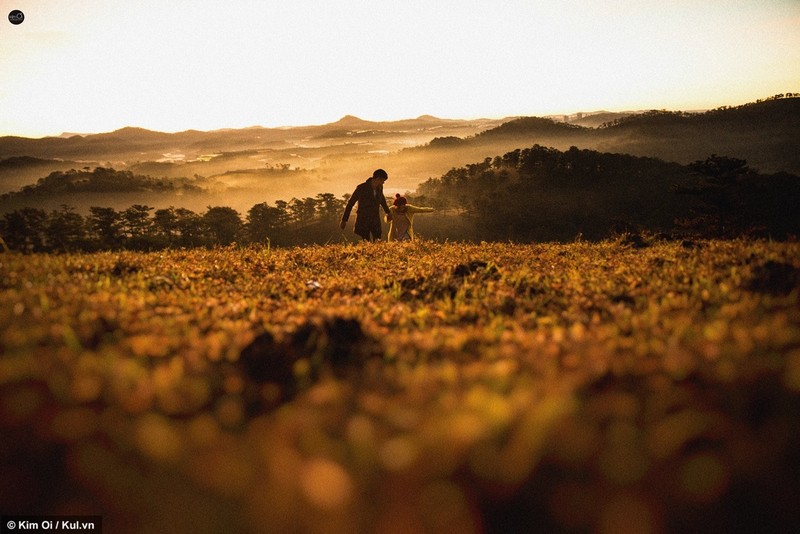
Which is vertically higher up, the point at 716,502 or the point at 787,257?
the point at 787,257

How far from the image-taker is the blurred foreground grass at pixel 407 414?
6.40 feet

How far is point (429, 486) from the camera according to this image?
6.53 feet

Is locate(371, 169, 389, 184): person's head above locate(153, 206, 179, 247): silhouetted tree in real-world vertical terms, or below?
above

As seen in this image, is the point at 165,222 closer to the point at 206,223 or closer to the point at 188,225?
the point at 188,225

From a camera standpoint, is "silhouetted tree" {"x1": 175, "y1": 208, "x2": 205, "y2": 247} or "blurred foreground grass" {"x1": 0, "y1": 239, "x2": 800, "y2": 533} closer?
"blurred foreground grass" {"x1": 0, "y1": 239, "x2": 800, "y2": 533}

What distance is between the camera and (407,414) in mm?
2363

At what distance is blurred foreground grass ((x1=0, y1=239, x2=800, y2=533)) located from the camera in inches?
76.8

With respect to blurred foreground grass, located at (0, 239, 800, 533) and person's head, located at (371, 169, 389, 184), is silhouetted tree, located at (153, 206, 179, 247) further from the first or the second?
blurred foreground grass, located at (0, 239, 800, 533)


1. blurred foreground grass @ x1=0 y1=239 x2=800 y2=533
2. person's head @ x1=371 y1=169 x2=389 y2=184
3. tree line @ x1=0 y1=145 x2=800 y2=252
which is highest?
person's head @ x1=371 y1=169 x2=389 y2=184

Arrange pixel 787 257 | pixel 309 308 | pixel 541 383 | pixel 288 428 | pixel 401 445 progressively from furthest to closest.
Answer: pixel 787 257, pixel 309 308, pixel 541 383, pixel 288 428, pixel 401 445

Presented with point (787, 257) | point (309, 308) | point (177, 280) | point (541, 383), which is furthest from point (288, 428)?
point (787, 257)

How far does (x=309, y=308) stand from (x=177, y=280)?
2.54 metres

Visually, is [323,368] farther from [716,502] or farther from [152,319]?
[716,502]

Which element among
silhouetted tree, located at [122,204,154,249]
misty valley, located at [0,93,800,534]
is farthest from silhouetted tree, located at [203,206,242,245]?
misty valley, located at [0,93,800,534]
